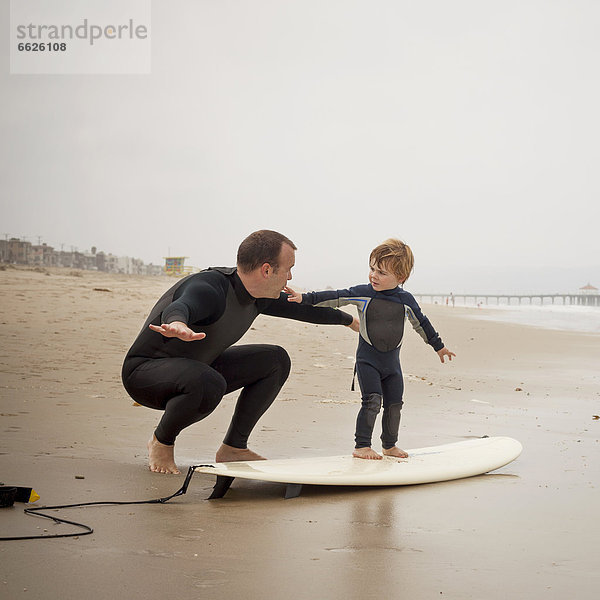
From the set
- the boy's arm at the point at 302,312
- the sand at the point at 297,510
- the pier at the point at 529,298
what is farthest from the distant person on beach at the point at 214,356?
the pier at the point at 529,298

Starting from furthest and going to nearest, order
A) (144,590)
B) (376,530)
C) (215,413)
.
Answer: (215,413)
(376,530)
(144,590)

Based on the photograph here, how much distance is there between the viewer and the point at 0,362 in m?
6.72

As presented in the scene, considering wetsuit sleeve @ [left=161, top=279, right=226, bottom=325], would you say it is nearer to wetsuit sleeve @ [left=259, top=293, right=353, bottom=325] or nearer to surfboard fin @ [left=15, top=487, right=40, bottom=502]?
wetsuit sleeve @ [left=259, top=293, right=353, bottom=325]

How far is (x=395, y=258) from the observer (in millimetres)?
3996

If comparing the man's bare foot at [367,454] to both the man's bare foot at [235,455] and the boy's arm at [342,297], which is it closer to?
the man's bare foot at [235,455]

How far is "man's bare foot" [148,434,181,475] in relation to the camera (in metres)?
3.45

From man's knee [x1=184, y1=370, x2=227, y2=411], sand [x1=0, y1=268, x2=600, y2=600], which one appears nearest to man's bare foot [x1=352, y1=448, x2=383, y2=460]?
sand [x1=0, y1=268, x2=600, y2=600]

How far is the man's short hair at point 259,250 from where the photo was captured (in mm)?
3492

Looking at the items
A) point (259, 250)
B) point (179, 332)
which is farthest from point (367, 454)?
point (179, 332)

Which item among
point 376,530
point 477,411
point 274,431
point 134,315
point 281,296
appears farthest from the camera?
point 134,315

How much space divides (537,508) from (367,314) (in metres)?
1.36

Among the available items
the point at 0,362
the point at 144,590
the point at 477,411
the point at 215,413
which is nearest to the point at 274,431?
the point at 215,413

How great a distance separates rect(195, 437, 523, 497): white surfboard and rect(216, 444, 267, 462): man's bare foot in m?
0.22

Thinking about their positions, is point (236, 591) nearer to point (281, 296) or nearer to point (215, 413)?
point (281, 296)
